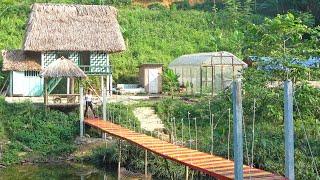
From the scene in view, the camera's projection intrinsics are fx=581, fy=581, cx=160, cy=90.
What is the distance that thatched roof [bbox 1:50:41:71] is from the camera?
2411cm

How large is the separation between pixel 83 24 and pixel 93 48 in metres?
1.50

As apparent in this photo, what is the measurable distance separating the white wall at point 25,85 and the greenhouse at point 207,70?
6.40 m

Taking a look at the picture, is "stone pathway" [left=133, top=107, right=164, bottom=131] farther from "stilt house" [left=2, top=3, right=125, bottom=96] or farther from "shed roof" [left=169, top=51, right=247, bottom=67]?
"shed roof" [left=169, top=51, right=247, bottom=67]

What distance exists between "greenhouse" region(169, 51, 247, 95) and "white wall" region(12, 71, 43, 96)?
21.0 ft

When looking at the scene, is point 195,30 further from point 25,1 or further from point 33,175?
point 33,175

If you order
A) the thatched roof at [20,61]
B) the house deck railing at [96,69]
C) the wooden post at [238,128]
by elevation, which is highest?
the thatched roof at [20,61]

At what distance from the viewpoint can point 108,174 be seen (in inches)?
634

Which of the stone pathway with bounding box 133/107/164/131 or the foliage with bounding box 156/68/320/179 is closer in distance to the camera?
the foliage with bounding box 156/68/320/179

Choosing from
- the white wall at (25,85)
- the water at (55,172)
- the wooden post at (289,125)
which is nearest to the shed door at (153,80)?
the white wall at (25,85)

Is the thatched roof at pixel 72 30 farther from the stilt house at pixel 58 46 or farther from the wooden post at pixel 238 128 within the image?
the wooden post at pixel 238 128

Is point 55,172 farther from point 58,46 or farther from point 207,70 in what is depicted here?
point 207,70

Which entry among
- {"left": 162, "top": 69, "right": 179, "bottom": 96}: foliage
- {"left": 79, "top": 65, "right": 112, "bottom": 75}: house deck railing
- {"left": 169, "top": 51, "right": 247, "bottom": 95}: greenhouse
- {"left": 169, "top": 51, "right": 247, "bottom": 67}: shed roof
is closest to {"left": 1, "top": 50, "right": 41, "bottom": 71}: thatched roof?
{"left": 79, "top": 65, "right": 112, "bottom": 75}: house deck railing

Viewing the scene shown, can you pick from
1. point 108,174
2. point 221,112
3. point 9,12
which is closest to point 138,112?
point 221,112

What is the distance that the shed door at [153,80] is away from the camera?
2722 cm
